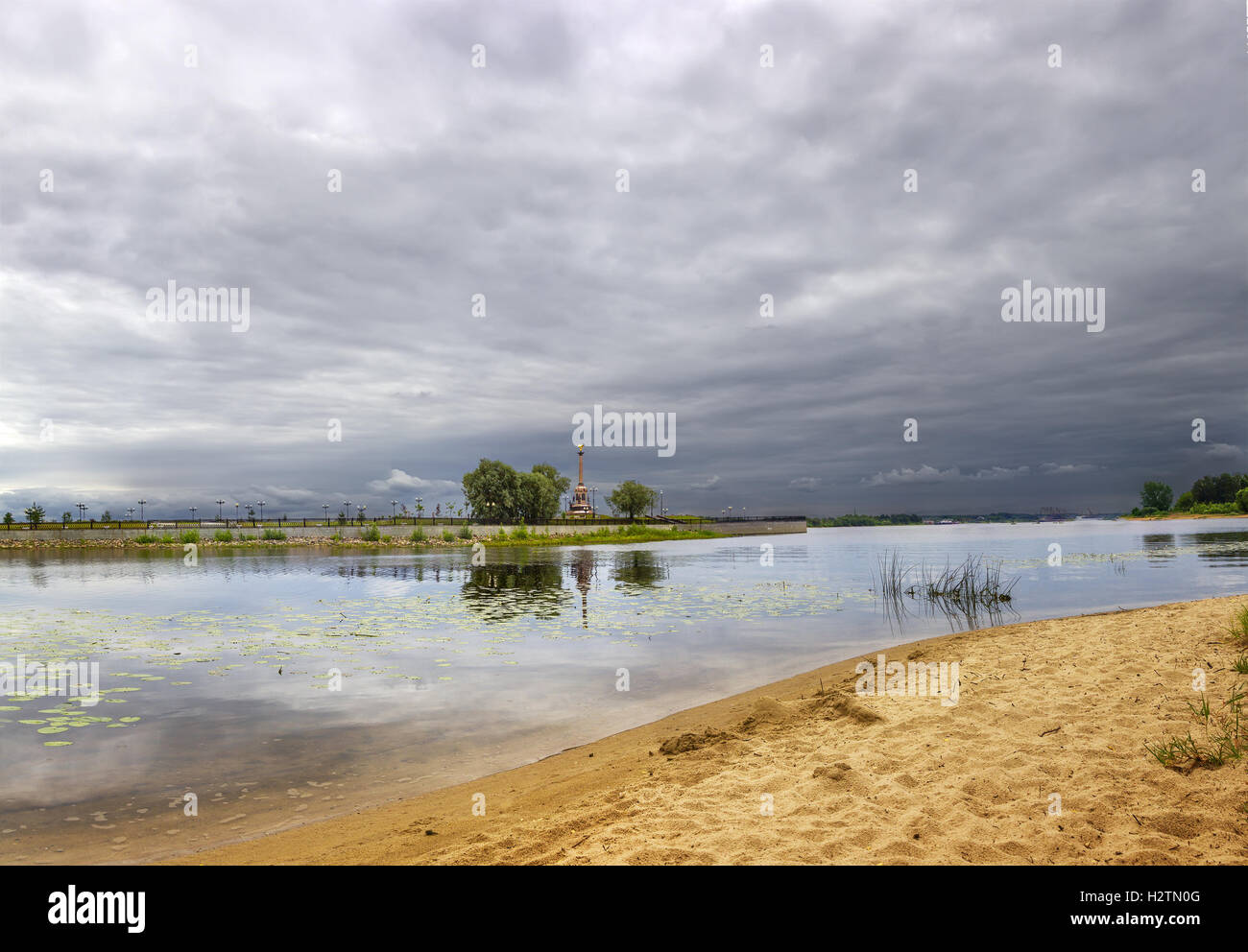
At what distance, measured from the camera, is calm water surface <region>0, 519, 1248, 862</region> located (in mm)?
7523

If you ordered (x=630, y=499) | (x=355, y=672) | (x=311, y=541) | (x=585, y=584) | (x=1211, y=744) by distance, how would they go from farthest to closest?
(x=630, y=499)
(x=311, y=541)
(x=585, y=584)
(x=355, y=672)
(x=1211, y=744)

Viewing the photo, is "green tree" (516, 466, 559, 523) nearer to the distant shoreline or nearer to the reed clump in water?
the distant shoreline

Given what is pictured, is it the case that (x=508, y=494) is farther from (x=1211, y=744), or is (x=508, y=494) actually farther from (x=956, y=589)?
(x=1211, y=744)

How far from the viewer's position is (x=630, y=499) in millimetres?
151625

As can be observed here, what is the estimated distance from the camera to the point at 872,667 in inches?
495

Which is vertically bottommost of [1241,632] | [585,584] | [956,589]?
[585,584]

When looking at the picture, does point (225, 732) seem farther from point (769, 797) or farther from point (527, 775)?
point (769, 797)

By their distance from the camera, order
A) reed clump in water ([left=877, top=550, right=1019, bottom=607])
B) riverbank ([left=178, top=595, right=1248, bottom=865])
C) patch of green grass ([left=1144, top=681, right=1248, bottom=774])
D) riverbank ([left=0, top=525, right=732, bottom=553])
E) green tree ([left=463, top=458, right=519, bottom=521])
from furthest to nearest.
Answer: green tree ([left=463, top=458, right=519, bottom=521]) < riverbank ([left=0, top=525, right=732, bottom=553]) < reed clump in water ([left=877, top=550, right=1019, bottom=607]) < patch of green grass ([left=1144, top=681, right=1248, bottom=774]) < riverbank ([left=178, top=595, right=1248, bottom=865])

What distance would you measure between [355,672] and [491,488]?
310 feet

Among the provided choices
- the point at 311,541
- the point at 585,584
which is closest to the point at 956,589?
the point at 585,584

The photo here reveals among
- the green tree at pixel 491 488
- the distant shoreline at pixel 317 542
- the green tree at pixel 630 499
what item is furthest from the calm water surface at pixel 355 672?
the green tree at pixel 630 499

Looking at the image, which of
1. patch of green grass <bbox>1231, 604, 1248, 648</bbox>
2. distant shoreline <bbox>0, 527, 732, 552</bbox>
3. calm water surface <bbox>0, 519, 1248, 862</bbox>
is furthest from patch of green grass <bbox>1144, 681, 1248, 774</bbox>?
distant shoreline <bbox>0, 527, 732, 552</bbox>

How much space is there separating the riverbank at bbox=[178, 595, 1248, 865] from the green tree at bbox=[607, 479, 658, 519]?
141282mm
